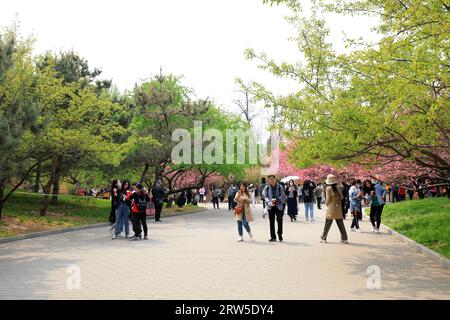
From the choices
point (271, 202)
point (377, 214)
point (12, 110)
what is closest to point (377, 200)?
point (377, 214)

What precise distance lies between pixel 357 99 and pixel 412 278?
13.8 ft

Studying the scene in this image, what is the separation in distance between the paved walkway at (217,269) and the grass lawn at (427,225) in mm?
646

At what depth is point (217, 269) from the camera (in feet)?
30.6

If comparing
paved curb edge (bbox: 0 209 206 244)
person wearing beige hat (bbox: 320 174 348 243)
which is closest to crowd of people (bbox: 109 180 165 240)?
paved curb edge (bbox: 0 209 206 244)

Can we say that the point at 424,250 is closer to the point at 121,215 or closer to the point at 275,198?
the point at 275,198

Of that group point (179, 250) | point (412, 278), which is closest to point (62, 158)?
point (179, 250)

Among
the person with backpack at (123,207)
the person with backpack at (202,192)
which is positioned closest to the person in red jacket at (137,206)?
the person with backpack at (123,207)

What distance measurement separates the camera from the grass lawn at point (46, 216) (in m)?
17.7

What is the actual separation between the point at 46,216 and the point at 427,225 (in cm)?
1565

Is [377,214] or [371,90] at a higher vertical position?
[371,90]

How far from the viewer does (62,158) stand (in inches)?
943

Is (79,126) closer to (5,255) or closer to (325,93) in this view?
(5,255)

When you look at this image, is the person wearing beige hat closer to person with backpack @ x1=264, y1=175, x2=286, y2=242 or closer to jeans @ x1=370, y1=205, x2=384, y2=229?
person with backpack @ x1=264, y1=175, x2=286, y2=242

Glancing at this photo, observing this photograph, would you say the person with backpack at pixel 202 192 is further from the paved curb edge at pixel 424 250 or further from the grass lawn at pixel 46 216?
the paved curb edge at pixel 424 250
